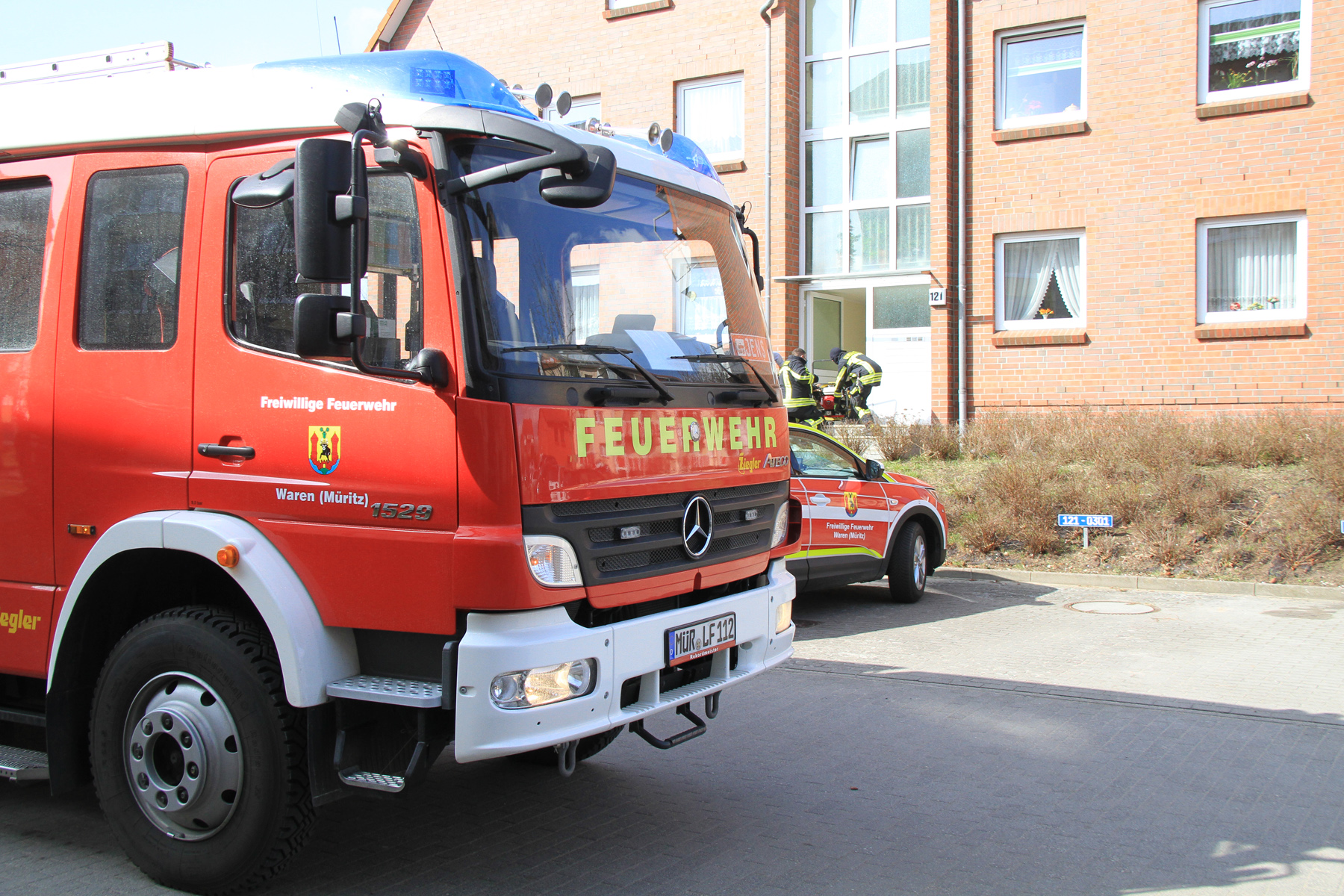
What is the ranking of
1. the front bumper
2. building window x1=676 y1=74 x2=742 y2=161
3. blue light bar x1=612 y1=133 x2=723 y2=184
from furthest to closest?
building window x1=676 y1=74 x2=742 y2=161
blue light bar x1=612 y1=133 x2=723 y2=184
the front bumper

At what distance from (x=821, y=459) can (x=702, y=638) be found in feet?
19.2

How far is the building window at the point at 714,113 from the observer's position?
20.7 metres

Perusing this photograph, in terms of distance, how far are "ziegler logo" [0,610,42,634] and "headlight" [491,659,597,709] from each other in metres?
2.12

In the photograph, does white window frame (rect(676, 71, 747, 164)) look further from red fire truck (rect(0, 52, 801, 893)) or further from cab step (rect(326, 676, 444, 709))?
cab step (rect(326, 676, 444, 709))

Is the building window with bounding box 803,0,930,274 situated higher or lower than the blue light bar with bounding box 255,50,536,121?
higher

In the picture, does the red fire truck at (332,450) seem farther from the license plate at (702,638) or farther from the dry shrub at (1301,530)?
the dry shrub at (1301,530)

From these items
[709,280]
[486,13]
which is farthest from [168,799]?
[486,13]

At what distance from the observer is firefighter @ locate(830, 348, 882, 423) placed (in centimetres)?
1814

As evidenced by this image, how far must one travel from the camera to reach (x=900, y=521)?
10508 millimetres

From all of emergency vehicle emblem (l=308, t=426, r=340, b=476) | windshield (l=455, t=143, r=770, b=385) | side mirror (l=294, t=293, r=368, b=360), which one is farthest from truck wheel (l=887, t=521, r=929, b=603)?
side mirror (l=294, t=293, r=368, b=360)

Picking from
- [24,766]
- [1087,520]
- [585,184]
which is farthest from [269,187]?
[1087,520]

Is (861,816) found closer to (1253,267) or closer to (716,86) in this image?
(1253,267)

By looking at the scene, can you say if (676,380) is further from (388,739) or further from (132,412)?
(132,412)

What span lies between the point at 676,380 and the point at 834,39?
57.0 feet
